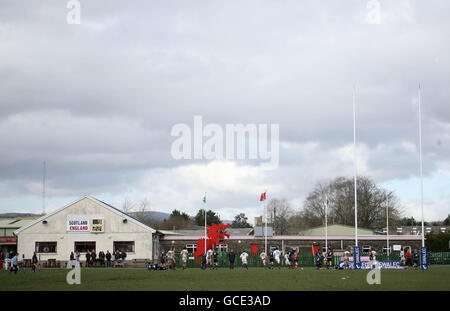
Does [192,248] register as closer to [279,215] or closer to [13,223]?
[13,223]

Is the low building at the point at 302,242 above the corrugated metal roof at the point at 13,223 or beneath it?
beneath

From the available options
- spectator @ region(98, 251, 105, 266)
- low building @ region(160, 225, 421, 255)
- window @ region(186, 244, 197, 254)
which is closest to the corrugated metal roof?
low building @ region(160, 225, 421, 255)

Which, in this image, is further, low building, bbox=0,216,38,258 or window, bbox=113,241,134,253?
low building, bbox=0,216,38,258

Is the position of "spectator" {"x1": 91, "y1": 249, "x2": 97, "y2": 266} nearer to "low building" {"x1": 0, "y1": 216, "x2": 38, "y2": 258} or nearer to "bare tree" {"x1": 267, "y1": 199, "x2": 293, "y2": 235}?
"low building" {"x1": 0, "y1": 216, "x2": 38, "y2": 258}

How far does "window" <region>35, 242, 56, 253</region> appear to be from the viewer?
58438 mm

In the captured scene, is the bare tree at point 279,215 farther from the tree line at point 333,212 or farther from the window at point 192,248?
the window at point 192,248

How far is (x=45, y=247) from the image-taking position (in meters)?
58.6

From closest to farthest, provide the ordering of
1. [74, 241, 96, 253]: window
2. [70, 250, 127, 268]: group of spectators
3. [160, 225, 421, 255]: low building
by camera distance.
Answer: [70, 250, 127, 268]: group of spectators, [74, 241, 96, 253]: window, [160, 225, 421, 255]: low building

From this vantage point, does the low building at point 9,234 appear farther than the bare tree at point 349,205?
No

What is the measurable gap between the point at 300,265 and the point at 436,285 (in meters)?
29.3

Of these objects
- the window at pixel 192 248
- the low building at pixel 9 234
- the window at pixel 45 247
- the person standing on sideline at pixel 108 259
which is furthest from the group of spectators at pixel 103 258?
the low building at pixel 9 234

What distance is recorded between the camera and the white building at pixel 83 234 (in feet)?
192
